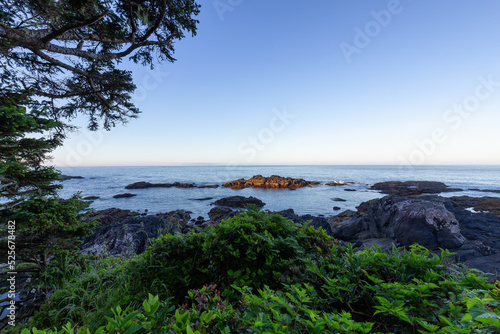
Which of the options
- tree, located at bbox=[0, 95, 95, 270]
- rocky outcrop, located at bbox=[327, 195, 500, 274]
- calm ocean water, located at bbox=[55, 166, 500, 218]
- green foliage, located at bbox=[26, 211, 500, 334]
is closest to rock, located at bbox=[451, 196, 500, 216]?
rocky outcrop, located at bbox=[327, 195, 500, 274]

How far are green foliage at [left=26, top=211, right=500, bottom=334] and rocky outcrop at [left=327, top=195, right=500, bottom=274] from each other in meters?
→ 7.88

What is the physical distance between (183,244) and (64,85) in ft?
25.9

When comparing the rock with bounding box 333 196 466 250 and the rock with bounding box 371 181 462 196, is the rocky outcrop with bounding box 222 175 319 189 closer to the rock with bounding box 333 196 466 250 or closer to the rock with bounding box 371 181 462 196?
the rock with bounding box 371 181 462 196

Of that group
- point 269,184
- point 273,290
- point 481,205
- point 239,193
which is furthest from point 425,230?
point 269,184

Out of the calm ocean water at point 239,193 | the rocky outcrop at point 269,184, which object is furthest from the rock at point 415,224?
the rocky outcrop at point 269,184

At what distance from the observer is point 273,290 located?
1901mm

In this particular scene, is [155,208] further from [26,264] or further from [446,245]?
[446,245]

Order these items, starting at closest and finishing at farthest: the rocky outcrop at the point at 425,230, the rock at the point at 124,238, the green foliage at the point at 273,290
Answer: the green foliage at the point at 273,290 < the rocky outcrop at the point at 425,230 < the rock at the point at 124,238

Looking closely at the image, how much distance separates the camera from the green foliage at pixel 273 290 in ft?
4.31

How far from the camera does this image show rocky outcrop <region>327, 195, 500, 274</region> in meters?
8.49

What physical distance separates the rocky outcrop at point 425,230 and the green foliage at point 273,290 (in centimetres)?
788

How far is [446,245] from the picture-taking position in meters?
8.81

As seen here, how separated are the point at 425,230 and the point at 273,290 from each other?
11253 millimetres

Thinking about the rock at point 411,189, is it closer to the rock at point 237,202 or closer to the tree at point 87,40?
the rock at point 237,202
